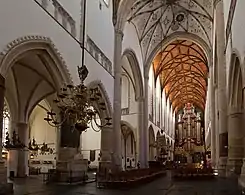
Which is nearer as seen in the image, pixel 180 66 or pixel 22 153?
pixel 22 153

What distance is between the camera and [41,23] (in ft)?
36.2

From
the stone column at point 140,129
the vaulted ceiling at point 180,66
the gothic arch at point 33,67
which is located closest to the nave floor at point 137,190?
the gothic arch at point 33,67

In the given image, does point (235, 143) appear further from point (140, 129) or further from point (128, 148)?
point (128, 148)

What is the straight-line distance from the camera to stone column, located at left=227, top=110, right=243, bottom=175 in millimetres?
13166

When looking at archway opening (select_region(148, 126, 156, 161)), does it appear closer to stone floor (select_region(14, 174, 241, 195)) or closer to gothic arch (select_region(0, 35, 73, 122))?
gothic arch (select_region(0, 35, 73, 122))

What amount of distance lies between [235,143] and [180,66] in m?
25.8

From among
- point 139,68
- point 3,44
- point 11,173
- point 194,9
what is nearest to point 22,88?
point 11,173

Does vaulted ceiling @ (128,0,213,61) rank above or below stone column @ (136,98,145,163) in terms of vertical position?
above

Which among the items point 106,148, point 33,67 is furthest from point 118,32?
point 106,148

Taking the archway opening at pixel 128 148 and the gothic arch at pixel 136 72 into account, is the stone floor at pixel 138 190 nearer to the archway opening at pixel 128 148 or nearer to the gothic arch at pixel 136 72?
the gothic arch at pixel 136 72

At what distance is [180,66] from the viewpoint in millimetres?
38656

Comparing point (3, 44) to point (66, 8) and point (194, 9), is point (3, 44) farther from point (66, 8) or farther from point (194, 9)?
point (194, 9)

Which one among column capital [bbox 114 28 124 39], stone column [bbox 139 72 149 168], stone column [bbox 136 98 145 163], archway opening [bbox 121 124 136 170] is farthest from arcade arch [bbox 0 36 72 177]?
archway opening [bbox 121 124 136 170]

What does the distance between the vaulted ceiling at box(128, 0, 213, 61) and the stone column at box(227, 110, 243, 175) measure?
11644 millimetres
